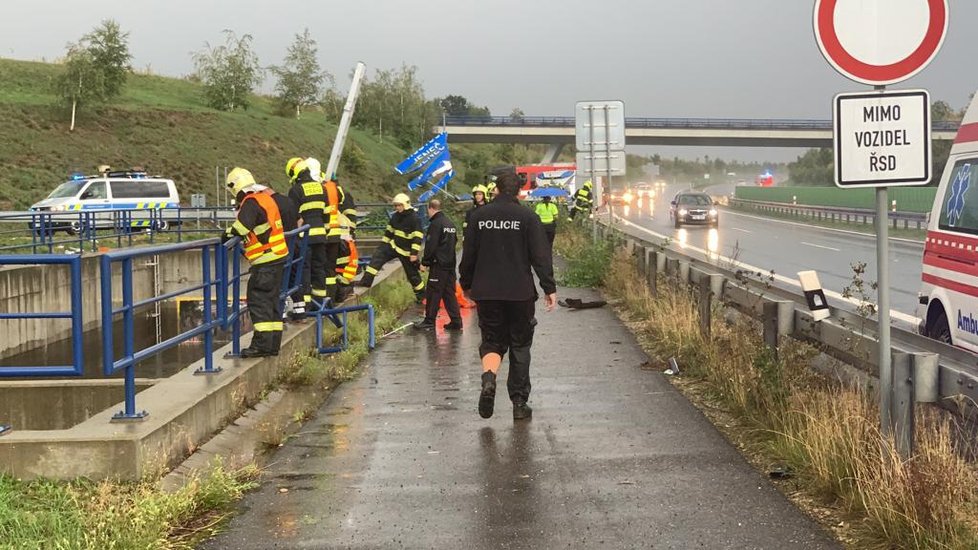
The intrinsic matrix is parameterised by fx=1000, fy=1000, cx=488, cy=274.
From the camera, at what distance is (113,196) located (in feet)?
108

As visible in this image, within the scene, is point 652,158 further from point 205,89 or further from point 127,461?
point 127,461

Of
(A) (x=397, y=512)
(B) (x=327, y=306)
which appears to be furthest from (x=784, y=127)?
(A) (x=397, y=512)

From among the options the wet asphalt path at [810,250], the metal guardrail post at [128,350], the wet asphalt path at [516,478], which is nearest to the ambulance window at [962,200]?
the wet asphalt path at [516,478]

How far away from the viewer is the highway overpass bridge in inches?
3386

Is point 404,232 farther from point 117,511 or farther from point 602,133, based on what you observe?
point 117,511

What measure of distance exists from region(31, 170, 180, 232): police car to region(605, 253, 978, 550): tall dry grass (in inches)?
1025

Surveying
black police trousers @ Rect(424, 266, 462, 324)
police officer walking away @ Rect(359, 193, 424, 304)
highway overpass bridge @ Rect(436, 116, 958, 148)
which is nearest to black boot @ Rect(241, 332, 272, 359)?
black police trousers @ Rect(424, 266, 462, 324)

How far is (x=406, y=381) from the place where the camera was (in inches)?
360

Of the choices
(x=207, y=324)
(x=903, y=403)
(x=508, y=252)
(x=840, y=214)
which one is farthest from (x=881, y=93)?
(x=840, y=214)

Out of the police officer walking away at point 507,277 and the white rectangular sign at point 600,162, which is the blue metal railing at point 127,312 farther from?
the white rectangular sign at point 600,162

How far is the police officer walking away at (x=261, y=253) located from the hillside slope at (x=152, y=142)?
3291 cm

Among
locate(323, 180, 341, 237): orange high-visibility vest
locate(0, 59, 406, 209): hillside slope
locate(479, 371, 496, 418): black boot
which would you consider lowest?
locate(479, 371, 496, 418): black boot

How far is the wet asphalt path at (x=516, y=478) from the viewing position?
15.6 ft

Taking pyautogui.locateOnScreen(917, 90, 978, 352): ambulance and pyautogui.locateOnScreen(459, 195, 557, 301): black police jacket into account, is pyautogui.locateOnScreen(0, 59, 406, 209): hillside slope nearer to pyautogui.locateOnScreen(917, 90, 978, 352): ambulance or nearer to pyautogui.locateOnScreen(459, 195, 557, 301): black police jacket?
pyautogui.locateOnScreen(459, 195, 557, 301): black police jacket
